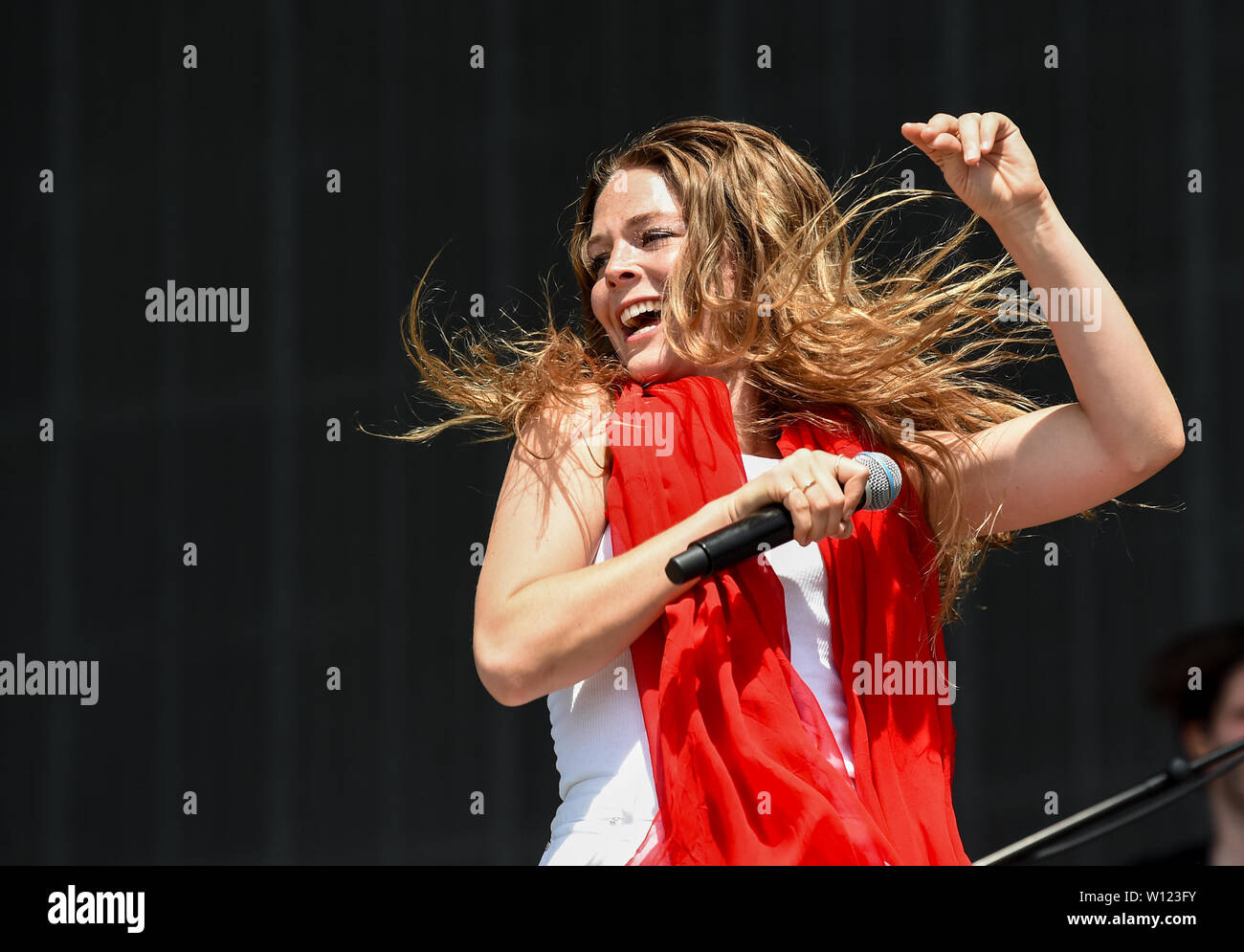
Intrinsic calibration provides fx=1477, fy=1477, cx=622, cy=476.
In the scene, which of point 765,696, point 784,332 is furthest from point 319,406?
point 765,696

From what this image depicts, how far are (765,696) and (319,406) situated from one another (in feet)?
7.98

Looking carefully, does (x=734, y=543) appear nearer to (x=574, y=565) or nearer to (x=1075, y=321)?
(x=574, y=565)

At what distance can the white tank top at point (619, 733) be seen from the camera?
63.1 inches

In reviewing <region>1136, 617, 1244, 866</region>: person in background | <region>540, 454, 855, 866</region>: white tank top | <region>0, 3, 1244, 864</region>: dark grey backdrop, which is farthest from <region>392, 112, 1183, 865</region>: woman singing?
<region>0, 3, 1244, 864</region>: dark grey backdrop

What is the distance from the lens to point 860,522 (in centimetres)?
178

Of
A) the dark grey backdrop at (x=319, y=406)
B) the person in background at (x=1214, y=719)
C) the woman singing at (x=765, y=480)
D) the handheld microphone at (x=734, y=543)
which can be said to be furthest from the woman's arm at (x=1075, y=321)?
the dark grey backdrop at (x=319, y=406)

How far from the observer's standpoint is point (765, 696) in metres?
1.60

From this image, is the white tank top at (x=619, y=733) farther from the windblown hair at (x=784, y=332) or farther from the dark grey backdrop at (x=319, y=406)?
the dark grey backdrop at (x=319, y=406)

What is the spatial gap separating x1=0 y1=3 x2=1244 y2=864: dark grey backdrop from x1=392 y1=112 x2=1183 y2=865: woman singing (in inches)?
66.5

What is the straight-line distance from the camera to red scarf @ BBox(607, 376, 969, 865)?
5.07 feet

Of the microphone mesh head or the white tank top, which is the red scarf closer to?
the white tank top

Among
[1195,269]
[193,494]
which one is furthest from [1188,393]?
[193,494]

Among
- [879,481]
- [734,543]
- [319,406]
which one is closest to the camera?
[734,543]

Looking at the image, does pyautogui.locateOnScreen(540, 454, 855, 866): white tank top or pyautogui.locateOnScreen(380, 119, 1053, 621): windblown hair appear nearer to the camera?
pyautogui.locateOnScreen(540, 454, 855, 866): white tank top
